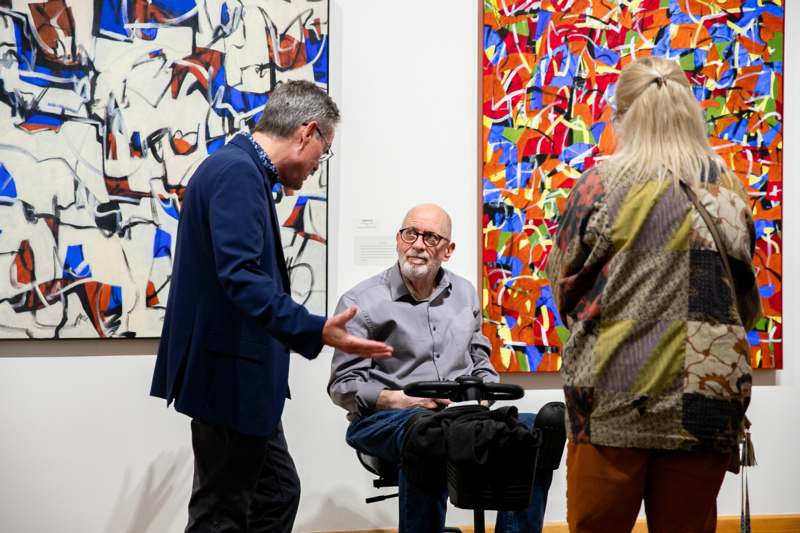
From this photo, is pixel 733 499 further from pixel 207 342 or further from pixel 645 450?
pixel 207 342

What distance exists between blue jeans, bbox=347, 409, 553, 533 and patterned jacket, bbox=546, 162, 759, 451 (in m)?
1.04

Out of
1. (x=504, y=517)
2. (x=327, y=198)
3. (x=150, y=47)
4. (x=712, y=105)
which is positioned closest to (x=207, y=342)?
(x=504, y=517)

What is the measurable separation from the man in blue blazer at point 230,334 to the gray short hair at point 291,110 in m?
0.16

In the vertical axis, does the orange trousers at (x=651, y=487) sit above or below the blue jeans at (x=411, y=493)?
above

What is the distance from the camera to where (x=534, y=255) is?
3.76m

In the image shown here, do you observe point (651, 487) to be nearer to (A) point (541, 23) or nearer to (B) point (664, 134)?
(B) point (664, 134)

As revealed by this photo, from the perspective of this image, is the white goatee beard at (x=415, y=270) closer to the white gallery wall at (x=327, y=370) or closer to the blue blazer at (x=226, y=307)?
the white gallery wall at (x=327, y=370)

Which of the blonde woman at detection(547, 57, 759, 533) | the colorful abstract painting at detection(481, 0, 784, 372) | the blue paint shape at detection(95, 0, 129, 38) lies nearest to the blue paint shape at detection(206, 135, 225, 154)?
the blue paint shape at detection(95, 0, 129, 38)

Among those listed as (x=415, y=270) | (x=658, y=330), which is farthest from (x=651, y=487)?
(x=415, y=270)

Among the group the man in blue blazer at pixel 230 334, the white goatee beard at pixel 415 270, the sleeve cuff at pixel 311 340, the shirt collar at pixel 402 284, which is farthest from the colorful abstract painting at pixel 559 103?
the sleeve cuff at pixel 311 340

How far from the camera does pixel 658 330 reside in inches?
69.9

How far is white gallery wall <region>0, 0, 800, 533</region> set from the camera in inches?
134

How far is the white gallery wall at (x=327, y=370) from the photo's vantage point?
3406mm

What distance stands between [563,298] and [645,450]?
372 mm
